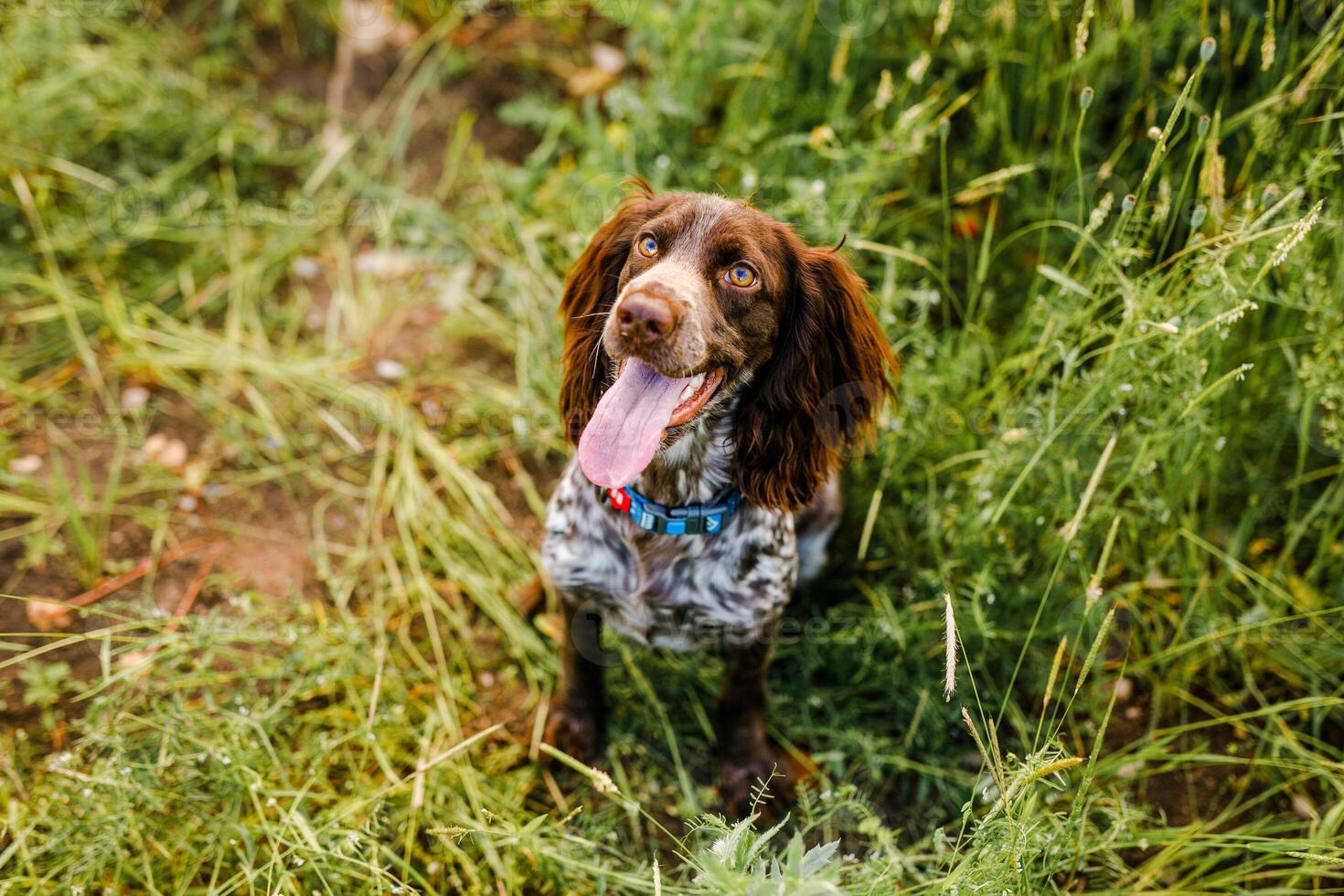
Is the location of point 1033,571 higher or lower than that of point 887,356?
lower

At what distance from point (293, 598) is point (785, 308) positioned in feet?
6.42

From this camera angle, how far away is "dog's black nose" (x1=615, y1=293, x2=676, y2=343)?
2133 millimetres

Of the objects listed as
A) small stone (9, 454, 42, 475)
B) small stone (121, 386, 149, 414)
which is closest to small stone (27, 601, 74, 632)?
small stone (9, 454, 42, 475)

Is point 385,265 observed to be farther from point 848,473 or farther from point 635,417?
point 635,417

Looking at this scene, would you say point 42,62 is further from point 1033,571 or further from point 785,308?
point 1033,571

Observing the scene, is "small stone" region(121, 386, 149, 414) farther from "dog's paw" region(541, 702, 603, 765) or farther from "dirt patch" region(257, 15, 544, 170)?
Result: "dog's paw" region(541, 702, 603, 765)

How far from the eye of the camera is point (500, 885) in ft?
8.62

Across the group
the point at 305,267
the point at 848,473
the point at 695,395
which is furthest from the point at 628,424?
the point at 305,267

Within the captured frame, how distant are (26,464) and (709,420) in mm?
2642

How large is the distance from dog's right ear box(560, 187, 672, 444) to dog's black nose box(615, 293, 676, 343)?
1.40ft

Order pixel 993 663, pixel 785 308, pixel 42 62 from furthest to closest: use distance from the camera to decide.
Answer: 1. pixel 42 62
2. pixel 993 663
3. pixel 785 308

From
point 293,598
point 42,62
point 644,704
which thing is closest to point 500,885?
point 644,704

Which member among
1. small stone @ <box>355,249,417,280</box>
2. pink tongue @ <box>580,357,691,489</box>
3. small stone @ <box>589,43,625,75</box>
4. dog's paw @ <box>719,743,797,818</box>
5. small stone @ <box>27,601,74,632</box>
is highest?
small stone @ <box>589,43,625,75</box>

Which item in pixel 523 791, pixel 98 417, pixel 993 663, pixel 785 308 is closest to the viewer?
pixel 785 308
